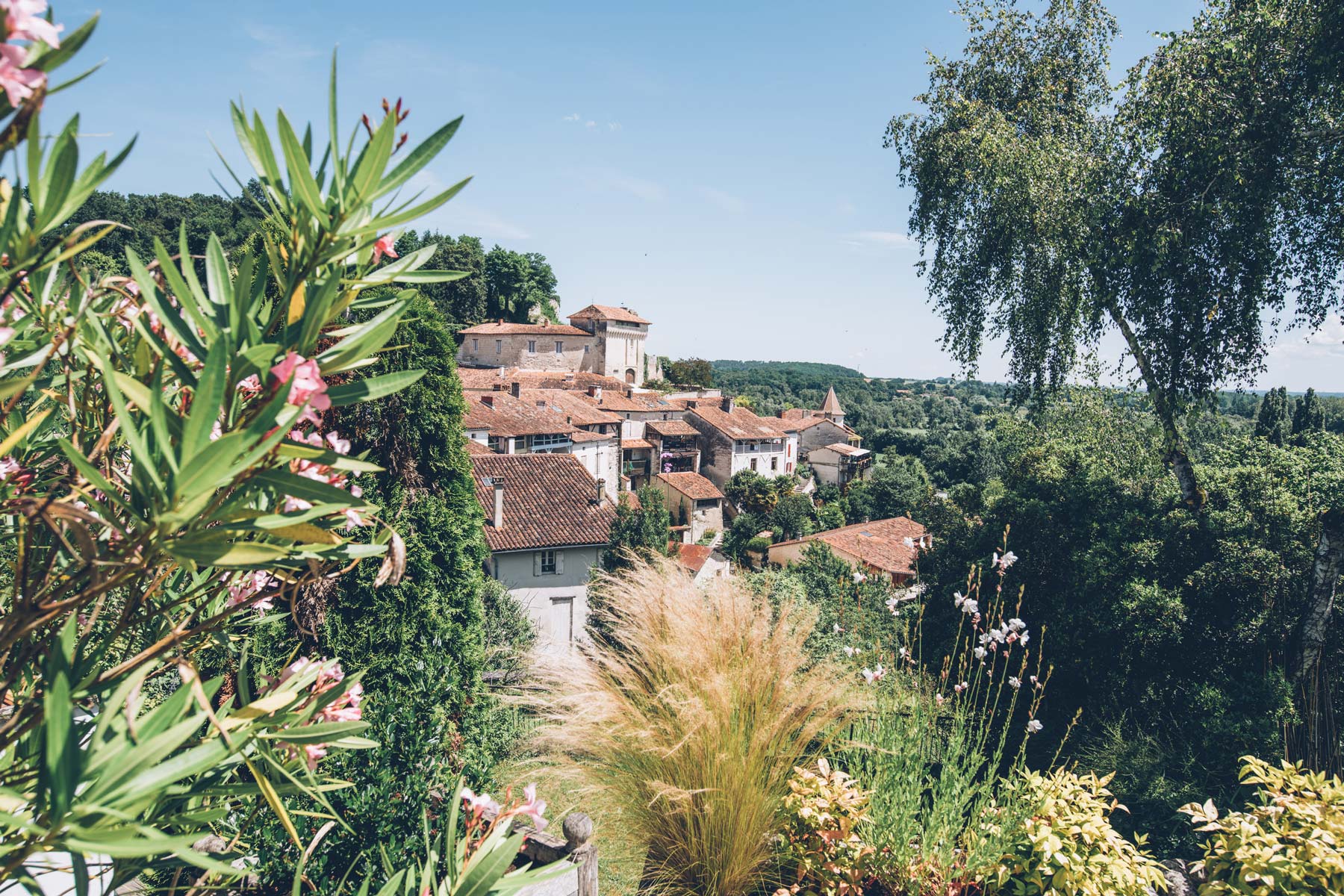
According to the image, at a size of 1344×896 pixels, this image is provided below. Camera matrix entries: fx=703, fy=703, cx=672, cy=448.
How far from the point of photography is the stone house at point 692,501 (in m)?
37.7

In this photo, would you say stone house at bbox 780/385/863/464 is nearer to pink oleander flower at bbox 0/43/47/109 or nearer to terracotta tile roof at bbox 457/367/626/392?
terracotta tile roof at bbox 457/367/626/392

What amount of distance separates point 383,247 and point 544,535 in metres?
16.4

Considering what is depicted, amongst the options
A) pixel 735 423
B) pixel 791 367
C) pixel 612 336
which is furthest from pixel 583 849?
pixel 791 367

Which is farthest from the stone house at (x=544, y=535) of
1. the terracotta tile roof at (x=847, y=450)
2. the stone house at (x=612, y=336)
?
the terracotta tile roof at (x=847, y=450)

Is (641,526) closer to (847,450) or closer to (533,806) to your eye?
(533,806)

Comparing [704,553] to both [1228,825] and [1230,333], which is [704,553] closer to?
[1230,333]

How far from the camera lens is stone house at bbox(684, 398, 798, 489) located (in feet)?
142

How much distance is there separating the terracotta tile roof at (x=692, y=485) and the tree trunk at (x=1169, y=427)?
99.5 ft

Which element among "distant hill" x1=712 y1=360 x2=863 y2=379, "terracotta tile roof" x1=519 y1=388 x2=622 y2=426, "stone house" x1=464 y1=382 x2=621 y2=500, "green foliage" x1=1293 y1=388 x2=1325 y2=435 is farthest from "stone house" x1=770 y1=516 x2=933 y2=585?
"distant hill" x1=712 y1=360 x2=863 y2=379

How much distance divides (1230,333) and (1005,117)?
12.6 feet

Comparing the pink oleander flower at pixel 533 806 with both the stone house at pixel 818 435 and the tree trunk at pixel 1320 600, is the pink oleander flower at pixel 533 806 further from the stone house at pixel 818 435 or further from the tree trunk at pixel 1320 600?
the stone house at pixel 818 435

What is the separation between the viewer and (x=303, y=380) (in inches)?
33.3

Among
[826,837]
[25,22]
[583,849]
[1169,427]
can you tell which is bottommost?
[583,849]

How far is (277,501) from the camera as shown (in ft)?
3.47
